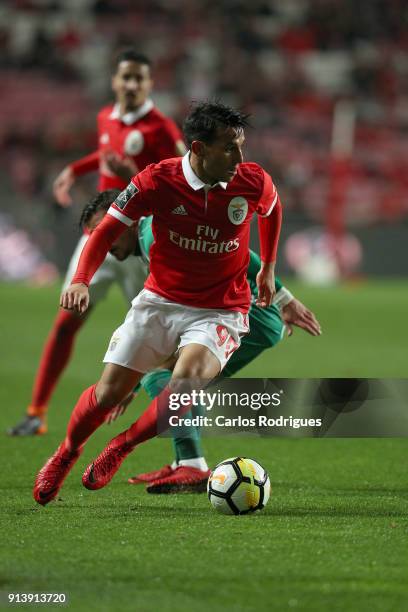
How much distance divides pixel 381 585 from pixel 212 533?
0.89 m

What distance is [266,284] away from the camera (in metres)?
5.04

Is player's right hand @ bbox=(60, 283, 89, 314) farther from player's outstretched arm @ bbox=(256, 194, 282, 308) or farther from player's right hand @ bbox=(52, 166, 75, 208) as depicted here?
player's right hand @ bbox=(52, 166, 75, 208)

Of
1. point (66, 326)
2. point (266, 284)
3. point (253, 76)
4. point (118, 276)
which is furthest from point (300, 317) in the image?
point (253, 76)

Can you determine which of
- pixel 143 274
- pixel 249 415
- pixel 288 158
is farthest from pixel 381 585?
pixel 288 158

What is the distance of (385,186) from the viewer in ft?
81.5

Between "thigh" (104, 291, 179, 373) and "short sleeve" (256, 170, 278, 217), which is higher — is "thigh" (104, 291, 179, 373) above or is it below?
below

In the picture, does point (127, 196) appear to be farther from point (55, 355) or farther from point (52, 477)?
point (55, 355)

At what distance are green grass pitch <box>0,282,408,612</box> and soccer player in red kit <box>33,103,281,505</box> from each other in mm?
353

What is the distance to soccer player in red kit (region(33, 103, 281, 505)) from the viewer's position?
4.63m

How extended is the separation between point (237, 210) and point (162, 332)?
2.01 ft

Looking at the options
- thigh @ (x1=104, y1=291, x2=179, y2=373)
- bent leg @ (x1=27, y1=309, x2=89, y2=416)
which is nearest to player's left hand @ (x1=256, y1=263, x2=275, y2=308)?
thigh @ (x1=104, y1=291, x2=179, y2=373)

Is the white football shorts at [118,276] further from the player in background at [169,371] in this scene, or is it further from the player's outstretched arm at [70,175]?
the player in background at [169,371]

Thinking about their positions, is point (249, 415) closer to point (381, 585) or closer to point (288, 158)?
point (381, 585)

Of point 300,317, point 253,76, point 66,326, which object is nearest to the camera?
point 300,317
